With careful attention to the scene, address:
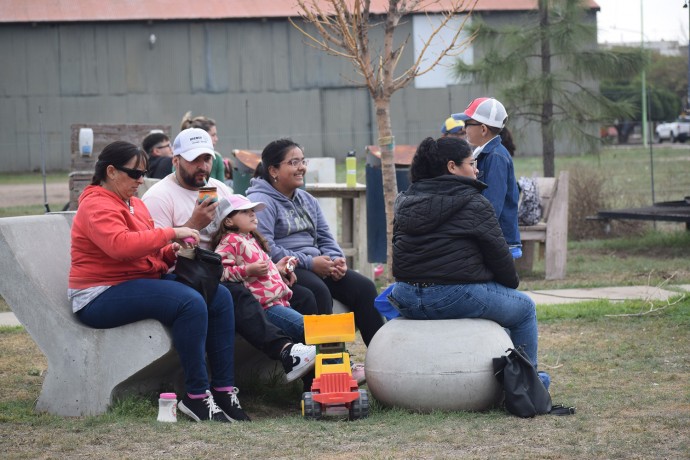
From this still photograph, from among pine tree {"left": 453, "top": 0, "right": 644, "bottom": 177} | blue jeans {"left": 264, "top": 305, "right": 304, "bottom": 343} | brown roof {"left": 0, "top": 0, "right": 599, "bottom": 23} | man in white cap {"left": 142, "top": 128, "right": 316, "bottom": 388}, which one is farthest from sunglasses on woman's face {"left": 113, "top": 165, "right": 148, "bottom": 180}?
brown roof {"left": 0, "top": 0, "right": 599, "bottom": 23}

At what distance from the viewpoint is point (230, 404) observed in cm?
551

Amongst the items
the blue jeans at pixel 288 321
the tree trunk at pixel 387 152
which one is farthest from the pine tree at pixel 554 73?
the blue jeans at pixel 288 321

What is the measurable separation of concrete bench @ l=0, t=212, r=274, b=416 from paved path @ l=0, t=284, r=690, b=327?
11.5ft

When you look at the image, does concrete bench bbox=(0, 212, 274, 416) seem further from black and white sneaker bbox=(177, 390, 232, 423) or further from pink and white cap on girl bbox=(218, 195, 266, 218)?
pink and white cap on girl bbox=(218, 195, 266, 218)

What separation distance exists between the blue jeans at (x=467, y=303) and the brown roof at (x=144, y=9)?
29.8 meters

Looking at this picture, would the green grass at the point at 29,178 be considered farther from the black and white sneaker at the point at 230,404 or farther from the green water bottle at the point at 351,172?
the black and white sneaker at the point at 230,404

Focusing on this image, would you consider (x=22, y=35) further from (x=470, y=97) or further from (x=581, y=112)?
(x=581, y=112)

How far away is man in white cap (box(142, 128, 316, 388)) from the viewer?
5.62 metres

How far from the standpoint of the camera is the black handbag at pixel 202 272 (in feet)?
17.8

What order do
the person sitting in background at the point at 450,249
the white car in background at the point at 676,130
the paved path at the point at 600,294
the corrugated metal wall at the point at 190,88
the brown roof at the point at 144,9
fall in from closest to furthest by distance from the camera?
the person sitting in background at the point at 450,249 < the paved path at the point at 600,294 < the corrugated metal wall at the point at 190,88 < the brown roof at the point at 144,9 < the white car in background at the point at 676,130

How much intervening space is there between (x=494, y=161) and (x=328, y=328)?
57.3 inches

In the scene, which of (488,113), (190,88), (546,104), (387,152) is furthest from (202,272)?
(190,88)

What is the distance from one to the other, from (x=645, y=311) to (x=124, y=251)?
189 inches

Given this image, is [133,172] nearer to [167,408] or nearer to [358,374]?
[167,408]
